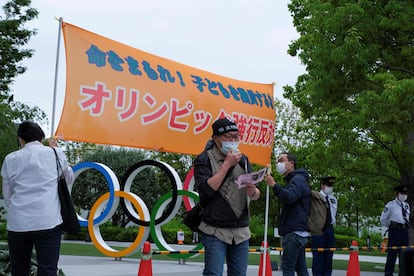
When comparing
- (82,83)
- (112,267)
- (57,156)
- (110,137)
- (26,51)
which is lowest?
(112,267)

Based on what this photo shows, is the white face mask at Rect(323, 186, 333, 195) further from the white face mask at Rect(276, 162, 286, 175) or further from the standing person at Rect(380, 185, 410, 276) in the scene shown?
the white face mask at Rect(276, 162, 286, 175)

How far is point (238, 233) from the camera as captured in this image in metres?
5.57

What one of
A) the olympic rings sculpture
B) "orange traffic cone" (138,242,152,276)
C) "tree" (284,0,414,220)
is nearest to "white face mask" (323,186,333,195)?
"tree" (284,0,414,220)

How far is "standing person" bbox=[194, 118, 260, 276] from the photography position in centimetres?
545

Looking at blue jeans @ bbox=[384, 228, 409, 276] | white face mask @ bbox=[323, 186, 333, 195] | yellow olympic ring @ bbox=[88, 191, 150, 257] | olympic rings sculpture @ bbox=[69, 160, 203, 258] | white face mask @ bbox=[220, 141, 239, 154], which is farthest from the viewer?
yellow olympic ring @ bbox=[88, 191, 150, 257]

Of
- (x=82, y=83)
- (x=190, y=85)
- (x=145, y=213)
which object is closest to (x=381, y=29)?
(x=190, y=85)

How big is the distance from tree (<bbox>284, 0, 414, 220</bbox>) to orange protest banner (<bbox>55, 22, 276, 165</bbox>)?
226 cm

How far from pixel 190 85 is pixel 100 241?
4925mm

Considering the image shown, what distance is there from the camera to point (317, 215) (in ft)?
27.6

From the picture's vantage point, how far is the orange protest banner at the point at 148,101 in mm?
10195

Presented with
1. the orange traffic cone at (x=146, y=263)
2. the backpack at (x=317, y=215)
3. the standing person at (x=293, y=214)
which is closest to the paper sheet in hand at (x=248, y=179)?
the standing person at (x=293, y=214)

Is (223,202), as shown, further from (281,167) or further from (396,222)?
(396,222)

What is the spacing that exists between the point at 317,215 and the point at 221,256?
3.15 m

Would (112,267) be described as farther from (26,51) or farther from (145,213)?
(26,51)
